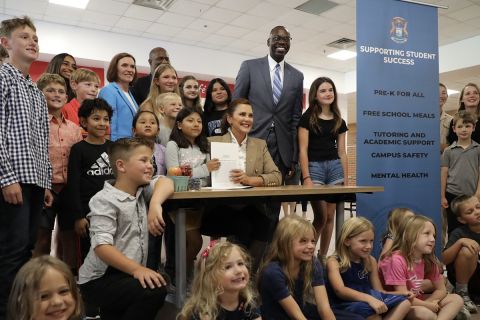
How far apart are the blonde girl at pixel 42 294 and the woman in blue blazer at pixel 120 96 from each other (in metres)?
1.70

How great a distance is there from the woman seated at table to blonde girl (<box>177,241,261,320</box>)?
0.74 meters

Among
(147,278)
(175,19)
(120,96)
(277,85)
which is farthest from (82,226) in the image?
(175,19)

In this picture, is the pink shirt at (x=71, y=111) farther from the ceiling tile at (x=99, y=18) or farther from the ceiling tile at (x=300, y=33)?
the ceiling tile at (x=300, y=33)

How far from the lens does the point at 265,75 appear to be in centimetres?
325

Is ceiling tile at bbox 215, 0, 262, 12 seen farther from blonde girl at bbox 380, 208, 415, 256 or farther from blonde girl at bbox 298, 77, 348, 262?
blonde girl at bbox 380, 208, 415, 256

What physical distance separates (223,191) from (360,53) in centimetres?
197

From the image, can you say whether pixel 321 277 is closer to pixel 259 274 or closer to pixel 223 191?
pixel 259 274

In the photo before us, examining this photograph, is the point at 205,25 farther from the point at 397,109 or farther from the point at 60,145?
the point at 60,145

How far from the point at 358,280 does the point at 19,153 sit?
1.96 m

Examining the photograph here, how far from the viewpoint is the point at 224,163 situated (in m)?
2.40

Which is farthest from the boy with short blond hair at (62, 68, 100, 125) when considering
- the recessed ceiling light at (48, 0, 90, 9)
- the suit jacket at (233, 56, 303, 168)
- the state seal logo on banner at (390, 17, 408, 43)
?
the recessed ceiling light at (48, 0, 90, 9)

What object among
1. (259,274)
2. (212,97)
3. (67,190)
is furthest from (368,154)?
(67,190)

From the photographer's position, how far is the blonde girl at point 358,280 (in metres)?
2.10

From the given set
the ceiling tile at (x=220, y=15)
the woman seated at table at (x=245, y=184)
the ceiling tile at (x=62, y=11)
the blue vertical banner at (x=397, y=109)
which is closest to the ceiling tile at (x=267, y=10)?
the ceiling tile at (x=220, y=15)
